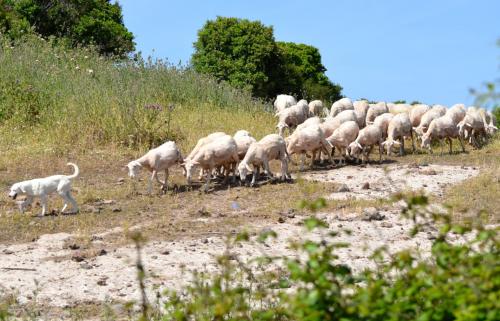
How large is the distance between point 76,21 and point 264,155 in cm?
2003

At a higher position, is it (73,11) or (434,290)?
(73,11)

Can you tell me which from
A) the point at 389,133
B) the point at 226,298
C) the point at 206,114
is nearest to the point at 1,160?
the point at 206,114

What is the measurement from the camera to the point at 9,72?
789 inches

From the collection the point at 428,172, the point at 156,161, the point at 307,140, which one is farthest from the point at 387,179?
the point at 156,161

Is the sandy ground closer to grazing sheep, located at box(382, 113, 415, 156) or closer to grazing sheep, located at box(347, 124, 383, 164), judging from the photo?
grazing sheep, located at box(347, 124, 383, 164)

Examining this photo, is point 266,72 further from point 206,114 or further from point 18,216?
point 18,216

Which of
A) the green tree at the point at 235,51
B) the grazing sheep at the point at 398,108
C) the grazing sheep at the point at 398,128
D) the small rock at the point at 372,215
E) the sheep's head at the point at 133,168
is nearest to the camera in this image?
the small rock at the point at 372,215

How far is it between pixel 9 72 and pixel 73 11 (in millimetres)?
12836

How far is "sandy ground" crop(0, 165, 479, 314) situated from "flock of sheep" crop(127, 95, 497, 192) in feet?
7.70

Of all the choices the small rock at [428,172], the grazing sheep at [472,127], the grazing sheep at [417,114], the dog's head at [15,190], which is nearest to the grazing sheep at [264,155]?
the small rock at [428,172]

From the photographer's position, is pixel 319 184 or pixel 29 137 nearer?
pixel 319 184

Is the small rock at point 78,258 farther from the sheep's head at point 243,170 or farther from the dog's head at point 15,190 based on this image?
the sheep's head at point 243,170

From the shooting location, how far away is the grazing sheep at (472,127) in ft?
60.8

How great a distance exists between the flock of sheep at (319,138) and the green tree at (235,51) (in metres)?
8.10
